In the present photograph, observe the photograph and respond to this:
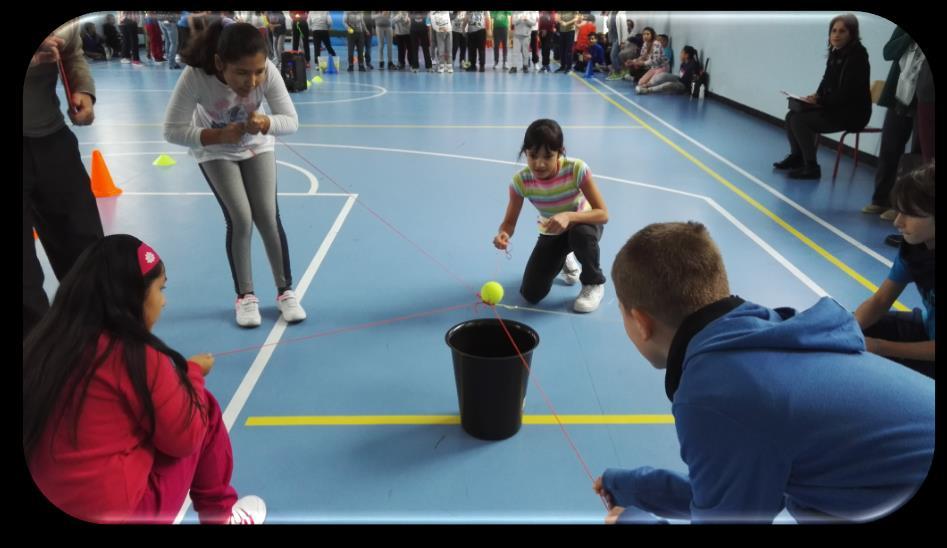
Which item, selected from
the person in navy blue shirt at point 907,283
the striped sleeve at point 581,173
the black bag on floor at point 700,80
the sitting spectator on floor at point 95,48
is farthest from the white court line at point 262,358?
the sitting spectator on floor at point 95,48

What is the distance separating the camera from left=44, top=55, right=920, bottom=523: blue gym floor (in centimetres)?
208

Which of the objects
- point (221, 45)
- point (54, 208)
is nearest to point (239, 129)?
point (221, 45)

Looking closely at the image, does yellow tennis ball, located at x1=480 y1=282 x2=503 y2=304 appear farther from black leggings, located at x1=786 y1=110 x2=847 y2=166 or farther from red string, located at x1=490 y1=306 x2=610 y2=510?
black leggings, located at x1=786 y1=110 x2=847 y2=166

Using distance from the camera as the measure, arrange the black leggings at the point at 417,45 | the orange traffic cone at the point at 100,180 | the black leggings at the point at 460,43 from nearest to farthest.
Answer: the orange traffic cone at the point at 100,180 → the black leggings at the point at 417,45 → the black leggings at the point at 460,43

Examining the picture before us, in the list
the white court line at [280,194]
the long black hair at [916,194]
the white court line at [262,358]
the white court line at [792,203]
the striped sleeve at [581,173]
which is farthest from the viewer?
the white court line at [280,194]

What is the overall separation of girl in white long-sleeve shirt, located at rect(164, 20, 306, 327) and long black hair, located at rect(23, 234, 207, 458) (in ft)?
4.47

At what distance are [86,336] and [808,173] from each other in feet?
19.6

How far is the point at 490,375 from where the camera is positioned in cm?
210

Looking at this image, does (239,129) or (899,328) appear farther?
(239,129)

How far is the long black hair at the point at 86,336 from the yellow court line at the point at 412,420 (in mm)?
A: 931

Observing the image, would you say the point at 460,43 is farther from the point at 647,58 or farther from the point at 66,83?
the point at 66,83

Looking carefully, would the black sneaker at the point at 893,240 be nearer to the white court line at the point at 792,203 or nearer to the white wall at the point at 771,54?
the white court line at the point at 792,203

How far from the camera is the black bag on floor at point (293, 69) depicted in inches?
405

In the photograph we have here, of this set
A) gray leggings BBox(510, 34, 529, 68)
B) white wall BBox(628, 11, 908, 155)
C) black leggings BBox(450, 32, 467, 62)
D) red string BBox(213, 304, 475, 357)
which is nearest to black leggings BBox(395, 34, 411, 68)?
black leggings BBox(450, 32, 467, 62)
